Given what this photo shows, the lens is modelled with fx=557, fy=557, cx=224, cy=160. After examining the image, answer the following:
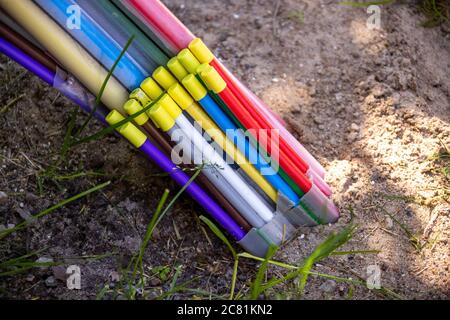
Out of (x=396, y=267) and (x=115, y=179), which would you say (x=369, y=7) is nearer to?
(x=396, y=267)

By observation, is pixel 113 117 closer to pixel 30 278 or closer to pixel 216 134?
pixel 216 134

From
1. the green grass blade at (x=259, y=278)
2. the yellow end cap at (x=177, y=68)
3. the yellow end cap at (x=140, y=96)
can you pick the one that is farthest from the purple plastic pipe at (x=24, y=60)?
the green grass blade at (x=259, y=278)

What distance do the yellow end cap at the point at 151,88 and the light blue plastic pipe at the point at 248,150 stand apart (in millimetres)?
120

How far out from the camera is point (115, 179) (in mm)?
1771

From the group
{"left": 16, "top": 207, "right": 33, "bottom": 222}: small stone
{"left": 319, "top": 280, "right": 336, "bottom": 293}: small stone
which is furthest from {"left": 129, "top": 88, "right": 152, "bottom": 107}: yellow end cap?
{"left": 319, "top": 280, "right": 336, "bottom": 293}: small stone

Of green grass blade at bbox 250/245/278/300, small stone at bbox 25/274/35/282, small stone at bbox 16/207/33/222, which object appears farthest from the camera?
small stone at bbox 16/207/33/222

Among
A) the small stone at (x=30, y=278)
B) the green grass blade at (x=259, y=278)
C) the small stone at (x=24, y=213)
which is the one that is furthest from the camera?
the small stone at (x=24, y=213)

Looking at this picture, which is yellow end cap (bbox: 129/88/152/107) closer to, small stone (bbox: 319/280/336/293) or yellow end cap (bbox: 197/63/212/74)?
yellow end cap (bbox: 197/63/212/74)

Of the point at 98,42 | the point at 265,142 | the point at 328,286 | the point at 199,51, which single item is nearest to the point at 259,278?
the point at 328,286

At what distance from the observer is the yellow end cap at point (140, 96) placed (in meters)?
1.54

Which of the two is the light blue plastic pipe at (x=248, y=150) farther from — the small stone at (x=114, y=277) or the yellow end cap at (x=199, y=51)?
the small stone at (x=114, y=277)

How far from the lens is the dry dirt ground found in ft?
5.29

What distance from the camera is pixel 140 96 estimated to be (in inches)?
60.9

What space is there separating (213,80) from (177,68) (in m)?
0.11
